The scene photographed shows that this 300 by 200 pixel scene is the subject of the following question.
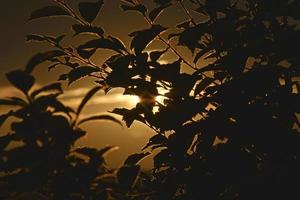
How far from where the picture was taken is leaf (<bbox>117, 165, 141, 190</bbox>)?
2439 mm

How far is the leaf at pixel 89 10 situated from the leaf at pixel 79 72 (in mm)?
297

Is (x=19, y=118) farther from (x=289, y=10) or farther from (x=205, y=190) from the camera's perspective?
(x=289, y=10)

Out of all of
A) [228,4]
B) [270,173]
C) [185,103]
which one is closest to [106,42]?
[185,103]

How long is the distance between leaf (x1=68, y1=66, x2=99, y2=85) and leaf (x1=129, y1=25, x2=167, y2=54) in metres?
0.33

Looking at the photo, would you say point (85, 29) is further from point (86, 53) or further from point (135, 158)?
point (135, 158)

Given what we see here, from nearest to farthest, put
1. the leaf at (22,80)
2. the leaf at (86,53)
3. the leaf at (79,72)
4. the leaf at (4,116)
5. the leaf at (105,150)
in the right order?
the leaf at (22,80) → the leaf at (4,116) → the leaf at (105,150) → the leaf at (79,72) → the leaf at (86,53)

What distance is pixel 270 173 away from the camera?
10.9 feet

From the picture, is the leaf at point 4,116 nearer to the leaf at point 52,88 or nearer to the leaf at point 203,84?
the leaf at point 52,88

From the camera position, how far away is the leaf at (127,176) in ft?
8.00

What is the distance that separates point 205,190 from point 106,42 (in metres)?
1.03

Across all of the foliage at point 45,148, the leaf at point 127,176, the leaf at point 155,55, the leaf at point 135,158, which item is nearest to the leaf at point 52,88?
the foliage at point 45,148

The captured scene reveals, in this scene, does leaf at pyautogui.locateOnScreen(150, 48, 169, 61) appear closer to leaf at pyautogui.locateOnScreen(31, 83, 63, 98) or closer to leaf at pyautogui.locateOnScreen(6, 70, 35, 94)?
leaf at pyautogui.locateOnScreen(31, 83, 63, 98)

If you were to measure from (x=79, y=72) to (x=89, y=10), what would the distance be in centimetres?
38

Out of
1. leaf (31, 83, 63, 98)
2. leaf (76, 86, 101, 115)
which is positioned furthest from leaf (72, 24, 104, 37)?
leaf (76, 86, 101, 115)
